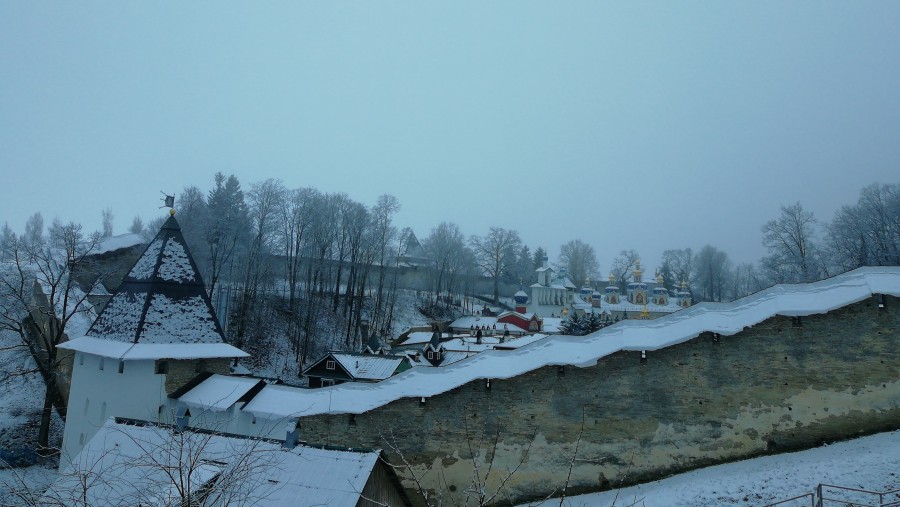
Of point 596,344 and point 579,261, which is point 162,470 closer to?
point 596,344

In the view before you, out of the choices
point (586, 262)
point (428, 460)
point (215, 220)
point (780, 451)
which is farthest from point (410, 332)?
point (586, 262)

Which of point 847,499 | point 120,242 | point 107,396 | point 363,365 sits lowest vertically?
point 363,365

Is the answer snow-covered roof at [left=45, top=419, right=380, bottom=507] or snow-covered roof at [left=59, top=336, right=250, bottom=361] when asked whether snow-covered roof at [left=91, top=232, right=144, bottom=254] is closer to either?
snow-covered roof at [left=59, top=336, right=250, bottom=361]

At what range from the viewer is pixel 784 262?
34.8 metres

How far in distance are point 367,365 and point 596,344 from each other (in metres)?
13.6

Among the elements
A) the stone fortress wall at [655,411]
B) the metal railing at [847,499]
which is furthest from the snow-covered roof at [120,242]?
the metal railing at [847,499]

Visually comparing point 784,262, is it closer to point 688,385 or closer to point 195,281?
point 688,385

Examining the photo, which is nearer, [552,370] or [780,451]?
[780,451]

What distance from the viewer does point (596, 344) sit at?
11.6 m

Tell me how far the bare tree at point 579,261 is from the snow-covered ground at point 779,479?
251ft

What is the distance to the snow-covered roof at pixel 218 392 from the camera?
12.0 meters

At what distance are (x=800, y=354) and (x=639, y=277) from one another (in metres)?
58.5

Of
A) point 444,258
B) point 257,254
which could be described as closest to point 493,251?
point 444,258

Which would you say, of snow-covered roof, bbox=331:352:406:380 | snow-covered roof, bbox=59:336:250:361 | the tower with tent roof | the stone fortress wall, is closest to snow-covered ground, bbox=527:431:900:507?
the stone fortress wall
